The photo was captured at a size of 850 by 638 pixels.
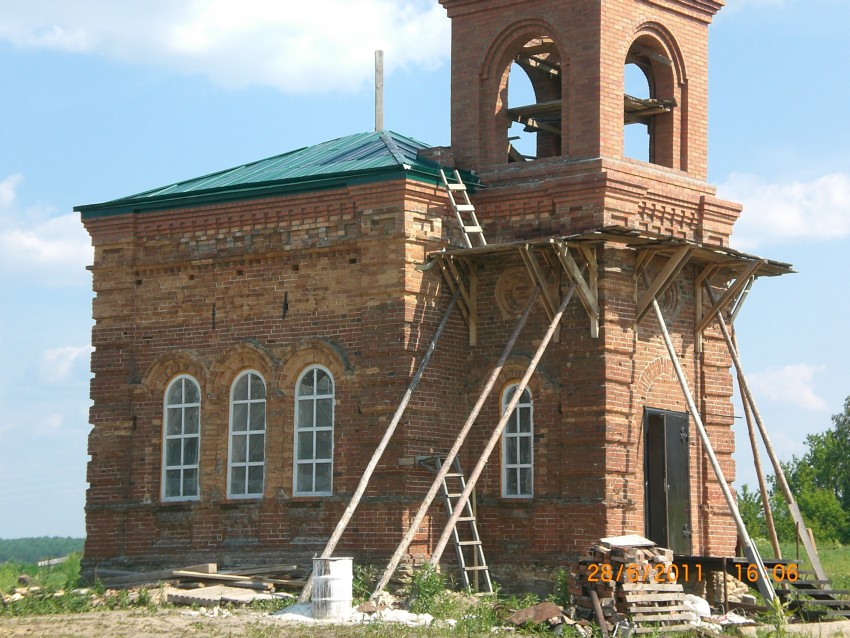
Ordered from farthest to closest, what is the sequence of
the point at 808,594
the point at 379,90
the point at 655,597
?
the point at 379,90
the point at 808,594
the point at 655,597

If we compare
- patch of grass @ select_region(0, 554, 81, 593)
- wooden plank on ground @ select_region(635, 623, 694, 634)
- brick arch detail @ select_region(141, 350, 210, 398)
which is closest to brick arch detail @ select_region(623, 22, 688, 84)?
brick arch detail @ select_region(141, 350, 210, 398)

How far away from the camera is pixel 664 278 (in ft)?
61.1

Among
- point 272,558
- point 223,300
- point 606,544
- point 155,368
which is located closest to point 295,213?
point 223,300

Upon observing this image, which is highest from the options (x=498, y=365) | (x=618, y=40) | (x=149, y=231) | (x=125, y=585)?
(x=618, y=40)

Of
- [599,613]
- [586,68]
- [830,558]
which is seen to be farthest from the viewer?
[830,558]

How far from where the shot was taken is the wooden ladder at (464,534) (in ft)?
61.0

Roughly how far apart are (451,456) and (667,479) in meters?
3.13

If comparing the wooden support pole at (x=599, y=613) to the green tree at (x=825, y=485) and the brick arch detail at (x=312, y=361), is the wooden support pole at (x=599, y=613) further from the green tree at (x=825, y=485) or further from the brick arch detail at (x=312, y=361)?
the green tree at (x=825, y=485)

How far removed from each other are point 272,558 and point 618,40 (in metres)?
8.05

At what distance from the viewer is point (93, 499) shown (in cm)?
2125

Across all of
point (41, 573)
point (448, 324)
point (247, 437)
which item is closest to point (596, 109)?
point (448, 324)

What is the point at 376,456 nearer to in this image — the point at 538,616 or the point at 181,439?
the point at 538,616

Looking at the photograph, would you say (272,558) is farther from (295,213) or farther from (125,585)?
(295,213)

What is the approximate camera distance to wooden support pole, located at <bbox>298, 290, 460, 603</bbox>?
684 inches
